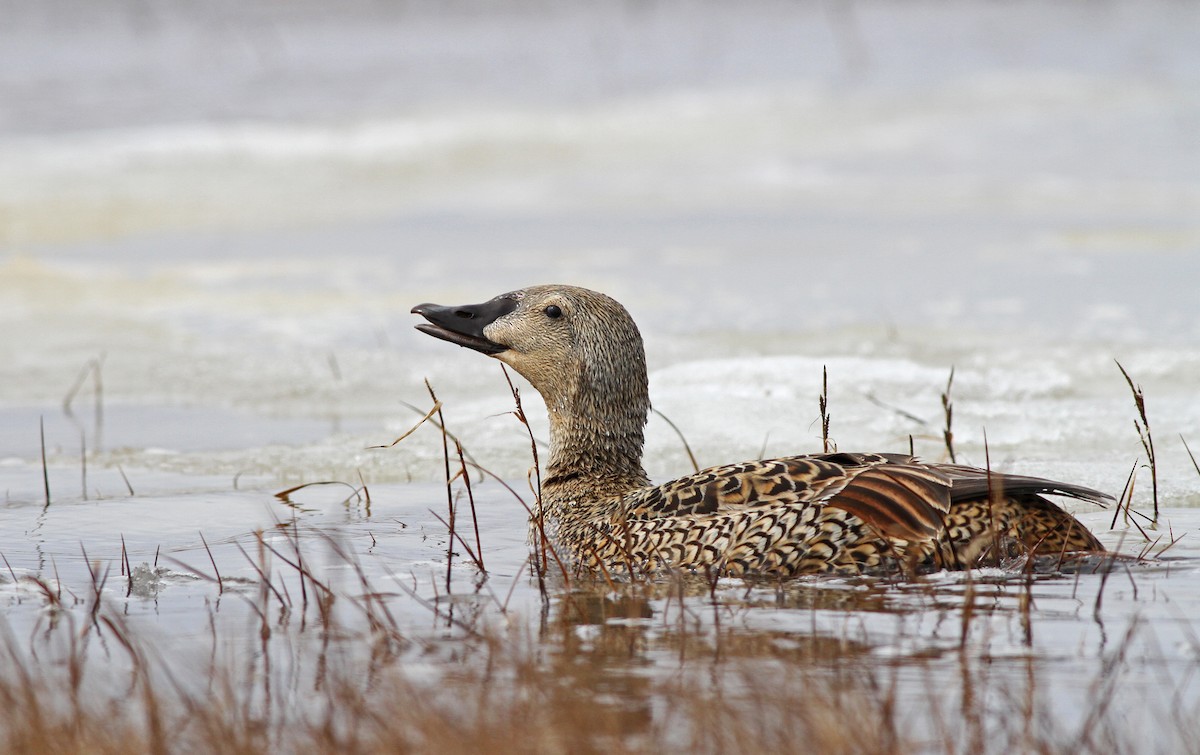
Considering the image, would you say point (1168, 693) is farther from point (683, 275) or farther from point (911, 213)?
point (911, 213)

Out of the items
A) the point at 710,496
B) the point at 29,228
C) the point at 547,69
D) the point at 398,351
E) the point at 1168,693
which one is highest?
the point at 547,69

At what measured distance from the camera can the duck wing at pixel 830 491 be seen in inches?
185

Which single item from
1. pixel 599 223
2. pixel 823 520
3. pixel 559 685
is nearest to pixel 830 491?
pixel 823 520

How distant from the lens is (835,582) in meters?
4.67

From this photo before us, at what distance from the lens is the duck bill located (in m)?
5.79

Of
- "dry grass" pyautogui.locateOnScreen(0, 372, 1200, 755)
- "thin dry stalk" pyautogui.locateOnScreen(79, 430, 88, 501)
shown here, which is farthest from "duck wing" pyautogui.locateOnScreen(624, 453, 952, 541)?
"thin dry stalk" pyautogui.locateOnScreen(79, 430, 88, 501)

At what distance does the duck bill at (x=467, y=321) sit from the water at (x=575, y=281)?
1.86ft

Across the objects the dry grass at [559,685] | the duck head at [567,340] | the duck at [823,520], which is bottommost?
the dry grass at [559,685]

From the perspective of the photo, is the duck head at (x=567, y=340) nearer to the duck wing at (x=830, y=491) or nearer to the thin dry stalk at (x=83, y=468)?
the duck wing at (x=830, y=491)

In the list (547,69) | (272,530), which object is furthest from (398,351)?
(547,69)

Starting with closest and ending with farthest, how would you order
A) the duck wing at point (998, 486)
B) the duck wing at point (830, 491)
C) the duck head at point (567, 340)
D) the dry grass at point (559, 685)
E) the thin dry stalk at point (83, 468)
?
1. the dry grass at point (559, 685)
2. the duck wing at point (998, 486)
3. the duck wing at point (830, 491)
4. the duck head at point (567, 340)
5. the thin dry stalk at point (83, 468)

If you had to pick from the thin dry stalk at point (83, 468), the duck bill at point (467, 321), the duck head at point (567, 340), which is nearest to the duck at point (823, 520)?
the duck head at point (567, 340)

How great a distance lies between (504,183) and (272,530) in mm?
13825

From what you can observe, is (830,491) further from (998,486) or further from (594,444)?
(594,444)
